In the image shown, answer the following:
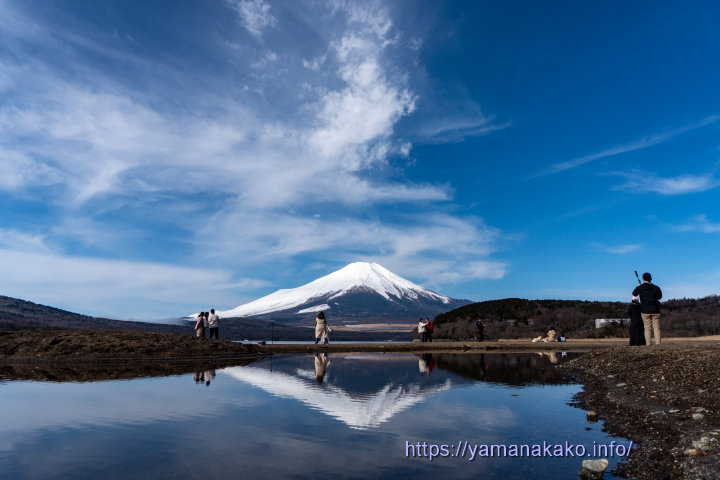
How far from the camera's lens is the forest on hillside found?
37.8 meters

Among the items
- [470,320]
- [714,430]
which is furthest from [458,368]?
[470,320]

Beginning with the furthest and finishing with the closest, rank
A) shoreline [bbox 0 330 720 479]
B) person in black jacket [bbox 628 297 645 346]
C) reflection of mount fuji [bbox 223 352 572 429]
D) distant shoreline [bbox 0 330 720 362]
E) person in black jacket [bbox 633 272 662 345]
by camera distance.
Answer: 1. distant shoreline [bbox 0 330 720 362]
2. person in black jacket [bbox 628 297 645 346]
3. person in black jacket [bbox 633 272 662 345]
4. reflection of mount fuji [bbox 223 352 572 429]
5. shoreline [bbox 0 330 720 479]

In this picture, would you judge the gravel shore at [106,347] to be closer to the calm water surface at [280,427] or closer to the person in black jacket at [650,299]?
the calm water surface at [280,427]

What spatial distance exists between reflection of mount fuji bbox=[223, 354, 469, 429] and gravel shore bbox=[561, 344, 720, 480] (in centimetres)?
377

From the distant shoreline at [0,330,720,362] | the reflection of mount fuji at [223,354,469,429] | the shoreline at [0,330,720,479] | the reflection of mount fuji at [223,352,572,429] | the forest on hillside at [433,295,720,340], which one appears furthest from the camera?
the forest on hillside at [433,295,720,340]

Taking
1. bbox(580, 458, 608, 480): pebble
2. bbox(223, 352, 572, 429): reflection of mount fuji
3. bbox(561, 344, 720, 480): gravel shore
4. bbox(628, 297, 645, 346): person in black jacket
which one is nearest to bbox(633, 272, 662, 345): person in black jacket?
bbox(628, 297, 645, 346): person in black jacket

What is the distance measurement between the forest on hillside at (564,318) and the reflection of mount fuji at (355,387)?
2951cm

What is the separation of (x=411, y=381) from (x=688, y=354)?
7.57 m

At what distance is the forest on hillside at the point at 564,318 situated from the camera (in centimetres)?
3775

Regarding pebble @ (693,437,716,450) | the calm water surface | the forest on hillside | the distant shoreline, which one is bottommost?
the calm water surface

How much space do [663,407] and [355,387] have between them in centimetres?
683

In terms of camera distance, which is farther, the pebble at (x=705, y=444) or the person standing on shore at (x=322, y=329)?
the person standing on shore at (x=322, y=329)

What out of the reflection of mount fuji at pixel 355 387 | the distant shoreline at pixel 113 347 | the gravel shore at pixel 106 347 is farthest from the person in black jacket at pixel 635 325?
the gravel shore at pixel 106 347

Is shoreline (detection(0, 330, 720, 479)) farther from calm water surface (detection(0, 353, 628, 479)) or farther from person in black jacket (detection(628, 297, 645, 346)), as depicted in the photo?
person in black jacket (detection(628, 297, 645, 346))
